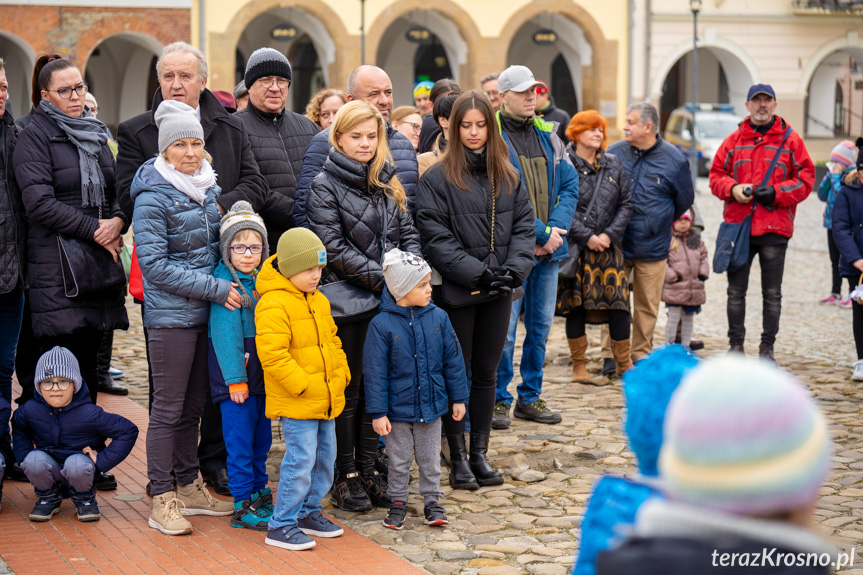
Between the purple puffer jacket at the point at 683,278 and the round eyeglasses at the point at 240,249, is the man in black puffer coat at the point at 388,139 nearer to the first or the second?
the round eyeglasses at the point at 240,249

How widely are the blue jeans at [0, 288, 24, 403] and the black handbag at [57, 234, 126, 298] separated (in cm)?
44

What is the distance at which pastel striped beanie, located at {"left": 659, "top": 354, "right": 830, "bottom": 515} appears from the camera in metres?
1.65

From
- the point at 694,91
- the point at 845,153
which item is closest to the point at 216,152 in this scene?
the point at 845,153

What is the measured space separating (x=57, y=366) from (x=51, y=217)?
0.85m

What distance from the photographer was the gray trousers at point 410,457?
218 inches

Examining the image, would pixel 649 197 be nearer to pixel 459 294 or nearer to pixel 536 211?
pixel 536 211

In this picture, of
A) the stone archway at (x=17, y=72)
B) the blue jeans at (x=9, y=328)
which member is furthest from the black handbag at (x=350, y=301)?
the stone archway at (x=17, y=72)

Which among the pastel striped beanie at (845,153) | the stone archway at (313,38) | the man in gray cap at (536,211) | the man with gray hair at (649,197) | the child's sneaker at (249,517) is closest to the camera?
the child's sneaker at (249,517)

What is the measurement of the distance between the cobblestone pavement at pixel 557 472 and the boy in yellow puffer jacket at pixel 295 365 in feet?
1.71

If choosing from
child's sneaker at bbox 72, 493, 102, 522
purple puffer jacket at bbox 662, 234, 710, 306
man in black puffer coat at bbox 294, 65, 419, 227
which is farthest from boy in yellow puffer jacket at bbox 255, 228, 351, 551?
purple puffer jacket at bbox 662, 234, 710, 306

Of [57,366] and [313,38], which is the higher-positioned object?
[313,38]

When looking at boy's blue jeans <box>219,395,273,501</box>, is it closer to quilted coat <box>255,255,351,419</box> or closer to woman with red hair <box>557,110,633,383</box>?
quilted coat <box>255,255,351,419</box>

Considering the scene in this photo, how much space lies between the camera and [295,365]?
5086mm

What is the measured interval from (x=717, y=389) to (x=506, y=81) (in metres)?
5.61
